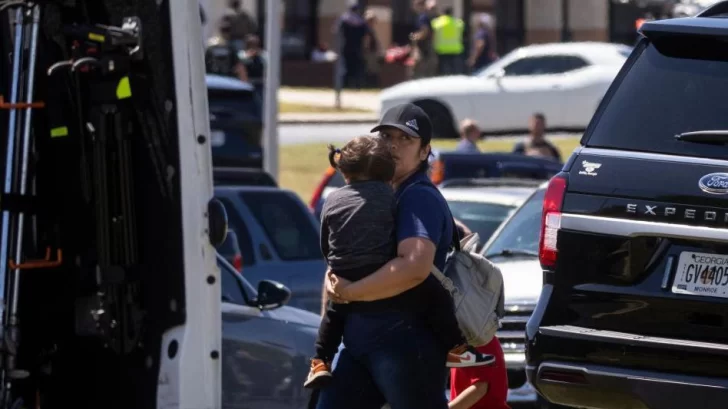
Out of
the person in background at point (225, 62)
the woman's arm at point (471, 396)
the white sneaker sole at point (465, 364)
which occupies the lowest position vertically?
the person in background at point (225, 62)

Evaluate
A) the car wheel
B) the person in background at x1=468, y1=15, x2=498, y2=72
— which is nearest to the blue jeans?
the car wheel

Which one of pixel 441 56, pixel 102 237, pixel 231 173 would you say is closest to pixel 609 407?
pixel 102 237

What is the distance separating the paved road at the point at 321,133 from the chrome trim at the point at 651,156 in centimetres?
1918

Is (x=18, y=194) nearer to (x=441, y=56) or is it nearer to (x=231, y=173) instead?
(x=231, y=173)

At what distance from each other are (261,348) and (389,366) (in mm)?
2487

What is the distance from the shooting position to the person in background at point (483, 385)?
24.1ft

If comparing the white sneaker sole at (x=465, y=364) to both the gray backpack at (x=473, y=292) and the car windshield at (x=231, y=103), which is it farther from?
the car windshield at (x=231, y=103)

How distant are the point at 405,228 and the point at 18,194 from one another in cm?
139

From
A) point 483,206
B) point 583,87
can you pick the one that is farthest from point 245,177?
point 583,87

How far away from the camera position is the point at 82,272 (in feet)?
21.4

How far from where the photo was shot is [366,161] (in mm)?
6496

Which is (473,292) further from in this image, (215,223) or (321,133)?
(321,133)

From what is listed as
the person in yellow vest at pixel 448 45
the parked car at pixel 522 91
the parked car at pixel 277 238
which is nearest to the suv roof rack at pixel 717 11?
the parked car at pixel 277 238

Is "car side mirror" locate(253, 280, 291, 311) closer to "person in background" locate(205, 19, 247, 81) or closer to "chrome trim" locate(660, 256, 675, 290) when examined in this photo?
"chrome trim" locate(660, 256, 675, 290)
